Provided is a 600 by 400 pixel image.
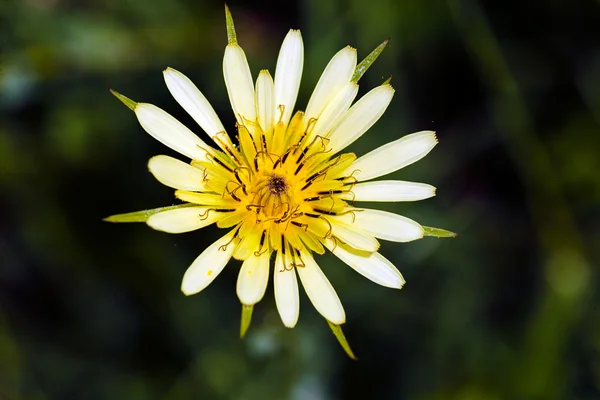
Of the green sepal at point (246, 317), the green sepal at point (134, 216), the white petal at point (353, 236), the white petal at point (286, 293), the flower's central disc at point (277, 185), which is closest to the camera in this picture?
the green sepal at point (134, 216)

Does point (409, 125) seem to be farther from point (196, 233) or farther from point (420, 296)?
point (196, 233)

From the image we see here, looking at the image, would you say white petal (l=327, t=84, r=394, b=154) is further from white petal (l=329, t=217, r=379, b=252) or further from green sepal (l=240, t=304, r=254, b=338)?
green sepal (l=240, t=304, r=254, b=338)

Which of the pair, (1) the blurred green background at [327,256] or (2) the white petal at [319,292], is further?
(1) the blurred green background at [327,256]

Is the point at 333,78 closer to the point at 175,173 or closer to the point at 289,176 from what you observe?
the point at 289,176

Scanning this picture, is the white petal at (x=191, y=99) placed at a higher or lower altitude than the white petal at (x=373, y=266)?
higher

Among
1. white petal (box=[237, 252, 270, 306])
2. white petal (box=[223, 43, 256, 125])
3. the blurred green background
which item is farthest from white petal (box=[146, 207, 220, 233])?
the blurred green background

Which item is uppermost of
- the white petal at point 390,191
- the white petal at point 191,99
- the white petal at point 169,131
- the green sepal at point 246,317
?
the white petal at point 191,99

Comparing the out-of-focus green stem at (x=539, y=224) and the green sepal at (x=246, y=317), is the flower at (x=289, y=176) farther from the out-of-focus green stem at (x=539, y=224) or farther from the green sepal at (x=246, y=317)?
the out-of-focus green stem at (x=539, y=224)

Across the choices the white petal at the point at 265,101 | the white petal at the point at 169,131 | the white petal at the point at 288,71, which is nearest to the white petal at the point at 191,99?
the white petal at the point at 169,131
